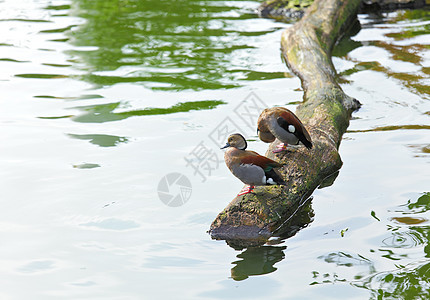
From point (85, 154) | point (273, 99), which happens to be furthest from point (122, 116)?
point (273, 99)

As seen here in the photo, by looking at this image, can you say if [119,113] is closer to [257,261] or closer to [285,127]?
[285,127]

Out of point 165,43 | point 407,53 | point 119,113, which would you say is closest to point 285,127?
point 119,113

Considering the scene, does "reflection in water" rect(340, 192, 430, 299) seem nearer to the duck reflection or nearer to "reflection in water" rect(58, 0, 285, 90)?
the duck reflection

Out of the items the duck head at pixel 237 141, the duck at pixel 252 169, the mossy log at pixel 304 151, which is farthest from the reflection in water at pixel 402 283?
the duck head at pixel 237 141

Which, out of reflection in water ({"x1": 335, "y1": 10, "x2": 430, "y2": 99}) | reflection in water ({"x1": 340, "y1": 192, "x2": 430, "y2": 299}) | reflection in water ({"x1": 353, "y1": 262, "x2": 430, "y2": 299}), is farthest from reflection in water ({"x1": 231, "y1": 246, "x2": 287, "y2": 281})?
reflection in water ({"x1": 335, "y1": 10, "x2": 430, "y2": 99})

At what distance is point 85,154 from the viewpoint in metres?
6.18

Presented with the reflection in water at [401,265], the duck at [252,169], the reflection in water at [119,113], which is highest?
the duck at [252,169]

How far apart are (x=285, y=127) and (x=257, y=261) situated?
1.24 metres

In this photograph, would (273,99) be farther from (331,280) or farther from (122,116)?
(331,280)

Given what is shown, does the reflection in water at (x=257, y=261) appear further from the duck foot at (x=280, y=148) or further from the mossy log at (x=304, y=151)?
the duck foot at (x=280, y=148)

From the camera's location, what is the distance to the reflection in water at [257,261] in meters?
4.04

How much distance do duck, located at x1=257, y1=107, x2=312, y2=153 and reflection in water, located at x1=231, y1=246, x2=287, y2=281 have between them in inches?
40.4

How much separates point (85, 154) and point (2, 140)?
3.67 ft

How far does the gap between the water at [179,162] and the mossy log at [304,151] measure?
0.54 feet
